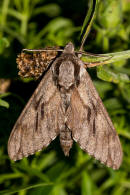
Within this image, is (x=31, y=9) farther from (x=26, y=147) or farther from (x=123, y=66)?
(x=26, y=147)

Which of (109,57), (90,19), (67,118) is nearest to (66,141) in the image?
(67,118)

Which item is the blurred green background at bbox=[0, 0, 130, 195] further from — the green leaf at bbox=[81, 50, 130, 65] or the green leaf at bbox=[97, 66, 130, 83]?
the green leaf at bbox=[81, 50, 130, 65]

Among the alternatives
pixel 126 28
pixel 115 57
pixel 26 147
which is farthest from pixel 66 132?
pixel 126 28

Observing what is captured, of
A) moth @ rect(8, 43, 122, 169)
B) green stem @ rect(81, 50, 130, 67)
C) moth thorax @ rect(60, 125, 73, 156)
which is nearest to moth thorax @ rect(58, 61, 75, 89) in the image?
moth @ rect(8, 43, 122, 169)

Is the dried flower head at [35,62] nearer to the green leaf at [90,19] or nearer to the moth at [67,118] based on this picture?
the moth at [67,118]

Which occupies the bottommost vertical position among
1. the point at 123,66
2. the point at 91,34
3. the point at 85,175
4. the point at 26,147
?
the point at 85,175

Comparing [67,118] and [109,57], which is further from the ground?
[109,57]

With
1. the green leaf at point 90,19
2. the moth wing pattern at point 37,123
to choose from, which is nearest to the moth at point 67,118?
the moth wing pattern at point 37,123

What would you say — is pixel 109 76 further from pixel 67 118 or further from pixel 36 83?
pixel 36 83
